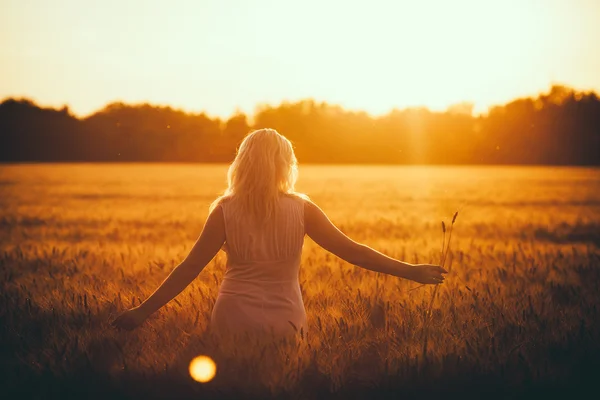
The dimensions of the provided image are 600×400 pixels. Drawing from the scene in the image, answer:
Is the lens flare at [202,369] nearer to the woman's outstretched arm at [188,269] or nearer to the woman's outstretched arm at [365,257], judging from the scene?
the woman's outstretched arm at [188,269]

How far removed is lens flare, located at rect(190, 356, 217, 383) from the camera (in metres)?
3.22

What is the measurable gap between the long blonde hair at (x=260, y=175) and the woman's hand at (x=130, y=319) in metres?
0.73

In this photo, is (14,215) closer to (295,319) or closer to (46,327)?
(46,327)

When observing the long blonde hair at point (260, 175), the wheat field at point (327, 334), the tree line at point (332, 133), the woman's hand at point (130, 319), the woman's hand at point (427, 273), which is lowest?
the wheat field at point (327, 334)

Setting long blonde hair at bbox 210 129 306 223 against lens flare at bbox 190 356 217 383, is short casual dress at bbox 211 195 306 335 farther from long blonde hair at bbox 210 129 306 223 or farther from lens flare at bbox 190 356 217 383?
lens flare at bbox 190 356 217 383

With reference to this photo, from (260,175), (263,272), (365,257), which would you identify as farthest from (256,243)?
(365,257)

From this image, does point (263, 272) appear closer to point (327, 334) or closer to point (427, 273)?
point (327, 334)

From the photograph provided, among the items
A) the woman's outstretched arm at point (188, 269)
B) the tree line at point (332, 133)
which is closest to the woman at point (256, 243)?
the woman's outstretched arm at point (188, 269)

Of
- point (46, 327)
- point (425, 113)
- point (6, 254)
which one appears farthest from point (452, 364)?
point (425, 113)

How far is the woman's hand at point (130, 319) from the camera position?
3312mm

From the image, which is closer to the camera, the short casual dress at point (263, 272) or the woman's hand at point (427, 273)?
the short casual dress at point (263, 272)

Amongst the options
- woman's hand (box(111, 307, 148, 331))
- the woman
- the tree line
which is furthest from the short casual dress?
the tree line

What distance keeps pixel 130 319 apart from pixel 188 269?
0.41 m

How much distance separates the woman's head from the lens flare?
0.84 m
